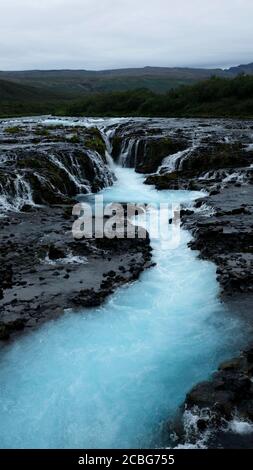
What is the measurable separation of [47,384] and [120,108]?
85543 millimetres

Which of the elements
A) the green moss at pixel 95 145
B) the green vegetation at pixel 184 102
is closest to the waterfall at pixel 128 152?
the green moss at pixel 95 145

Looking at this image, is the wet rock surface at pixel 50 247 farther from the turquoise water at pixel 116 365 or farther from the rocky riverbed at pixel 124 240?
the turquoise water at pixel 116 365

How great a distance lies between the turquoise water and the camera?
11445mm

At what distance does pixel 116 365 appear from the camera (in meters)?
13.9

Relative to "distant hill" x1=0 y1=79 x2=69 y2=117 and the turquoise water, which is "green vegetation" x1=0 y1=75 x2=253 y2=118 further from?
the turquoise water

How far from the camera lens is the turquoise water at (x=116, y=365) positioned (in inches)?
451

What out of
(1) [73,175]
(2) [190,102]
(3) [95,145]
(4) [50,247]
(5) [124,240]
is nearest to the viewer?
(4) [50,247]

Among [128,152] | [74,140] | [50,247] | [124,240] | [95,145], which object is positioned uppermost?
[74,140]

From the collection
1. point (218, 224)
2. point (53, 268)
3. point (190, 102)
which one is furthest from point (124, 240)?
point (190, 102)

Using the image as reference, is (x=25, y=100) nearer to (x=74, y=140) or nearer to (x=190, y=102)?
(x=190, y=102)
